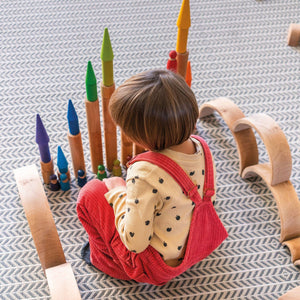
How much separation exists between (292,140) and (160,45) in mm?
713

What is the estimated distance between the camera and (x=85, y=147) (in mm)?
1563

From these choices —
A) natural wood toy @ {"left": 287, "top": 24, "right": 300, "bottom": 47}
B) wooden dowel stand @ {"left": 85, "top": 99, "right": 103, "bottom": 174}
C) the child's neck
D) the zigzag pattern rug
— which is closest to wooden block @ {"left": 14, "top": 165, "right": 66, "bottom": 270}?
the zigzag pattern rug

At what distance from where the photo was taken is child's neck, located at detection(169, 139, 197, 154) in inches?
39.2

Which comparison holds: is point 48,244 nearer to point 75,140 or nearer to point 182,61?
point 75,140

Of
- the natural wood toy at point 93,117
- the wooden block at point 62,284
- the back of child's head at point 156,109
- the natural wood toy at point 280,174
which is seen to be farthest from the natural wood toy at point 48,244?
the natural wood toy at point 280,174

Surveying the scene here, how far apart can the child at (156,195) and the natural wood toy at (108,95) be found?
0.22 m

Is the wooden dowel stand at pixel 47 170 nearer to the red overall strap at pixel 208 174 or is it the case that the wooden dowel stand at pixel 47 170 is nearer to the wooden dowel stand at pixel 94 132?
the wooden dowel stand at pixel 94 132

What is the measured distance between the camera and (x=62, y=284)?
3.44 ft

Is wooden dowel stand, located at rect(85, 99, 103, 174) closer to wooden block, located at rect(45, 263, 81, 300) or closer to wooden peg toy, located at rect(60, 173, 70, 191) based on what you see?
wooden peg toy, located at rect(60, 173, 70, 191)

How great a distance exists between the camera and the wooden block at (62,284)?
1.03 m

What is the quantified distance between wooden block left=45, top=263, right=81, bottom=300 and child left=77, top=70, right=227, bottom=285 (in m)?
0.13

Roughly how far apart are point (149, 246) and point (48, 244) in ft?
0.84

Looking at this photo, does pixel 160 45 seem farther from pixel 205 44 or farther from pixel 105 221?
pixel 105 221

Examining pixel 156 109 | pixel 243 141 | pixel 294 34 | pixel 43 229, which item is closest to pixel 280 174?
pixel 243 141
